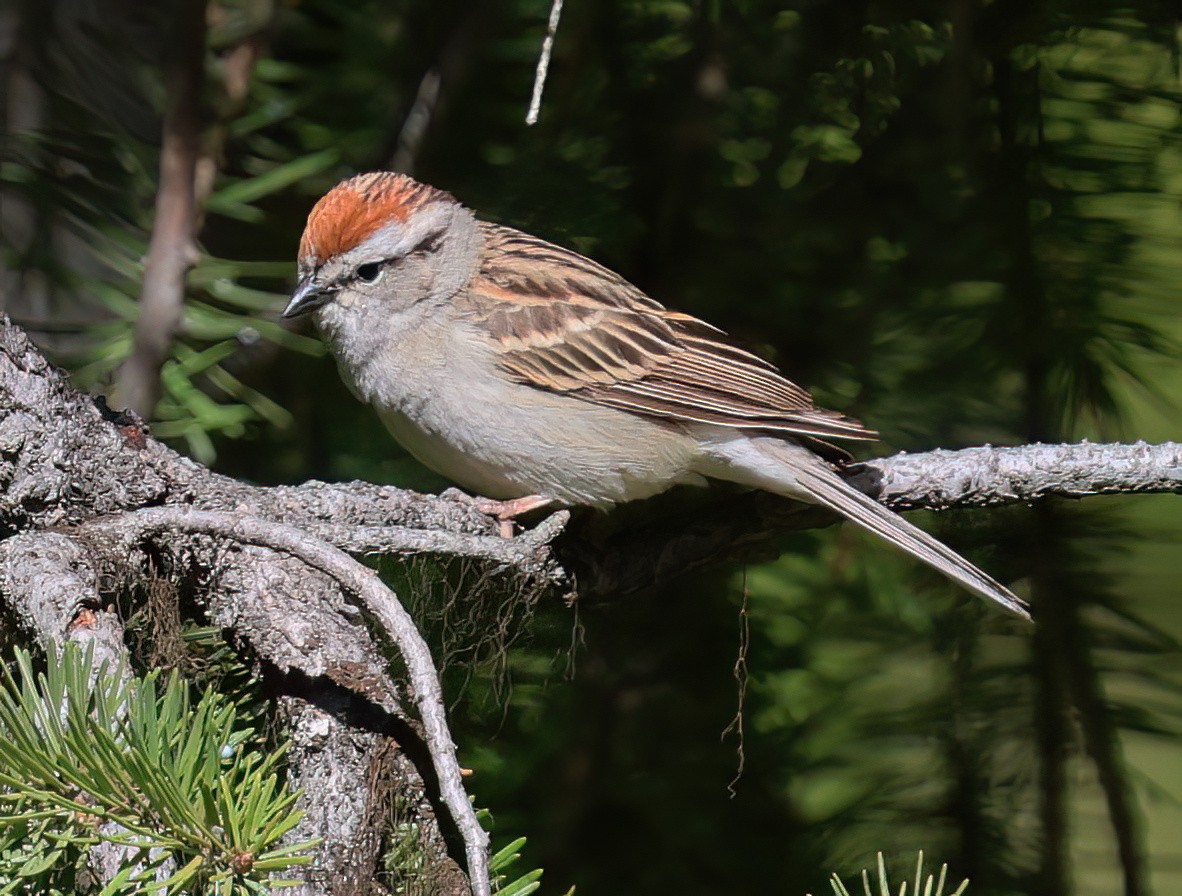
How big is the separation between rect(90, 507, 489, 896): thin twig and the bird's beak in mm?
970

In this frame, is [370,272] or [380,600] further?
[370,272]

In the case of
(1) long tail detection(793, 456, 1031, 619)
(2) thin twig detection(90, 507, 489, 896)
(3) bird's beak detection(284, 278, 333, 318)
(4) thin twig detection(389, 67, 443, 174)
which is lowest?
(2) thin twig detection(90, 507, 489, 896)

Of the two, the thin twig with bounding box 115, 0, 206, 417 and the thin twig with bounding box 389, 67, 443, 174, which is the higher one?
the thin twig with bounding box 389, 67, 443, 174

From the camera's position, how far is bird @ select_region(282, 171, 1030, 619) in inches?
104

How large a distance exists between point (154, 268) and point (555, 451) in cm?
96

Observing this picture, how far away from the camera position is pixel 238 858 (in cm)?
128

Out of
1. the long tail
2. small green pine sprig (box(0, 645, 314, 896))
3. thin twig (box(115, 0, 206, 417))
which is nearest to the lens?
small green pine sprig (box(0, 645, 314, 896))

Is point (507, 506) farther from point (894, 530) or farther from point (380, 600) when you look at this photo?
point (380, 600)

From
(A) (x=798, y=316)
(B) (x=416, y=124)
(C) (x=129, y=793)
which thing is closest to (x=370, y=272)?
(B) (x=416, y=124)

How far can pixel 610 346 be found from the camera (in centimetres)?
292

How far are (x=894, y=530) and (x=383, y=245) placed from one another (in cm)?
132

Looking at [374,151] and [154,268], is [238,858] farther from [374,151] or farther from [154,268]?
[374,151]

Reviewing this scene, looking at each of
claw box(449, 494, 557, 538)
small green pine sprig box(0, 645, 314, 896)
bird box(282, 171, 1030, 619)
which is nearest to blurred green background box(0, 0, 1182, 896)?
bird box(282, 171, 1030, 619)

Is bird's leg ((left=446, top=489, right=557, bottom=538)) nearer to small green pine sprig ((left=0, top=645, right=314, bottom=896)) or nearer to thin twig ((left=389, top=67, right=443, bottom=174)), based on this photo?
thin twig ((left=389, top=67, right=443, bottom=174))
